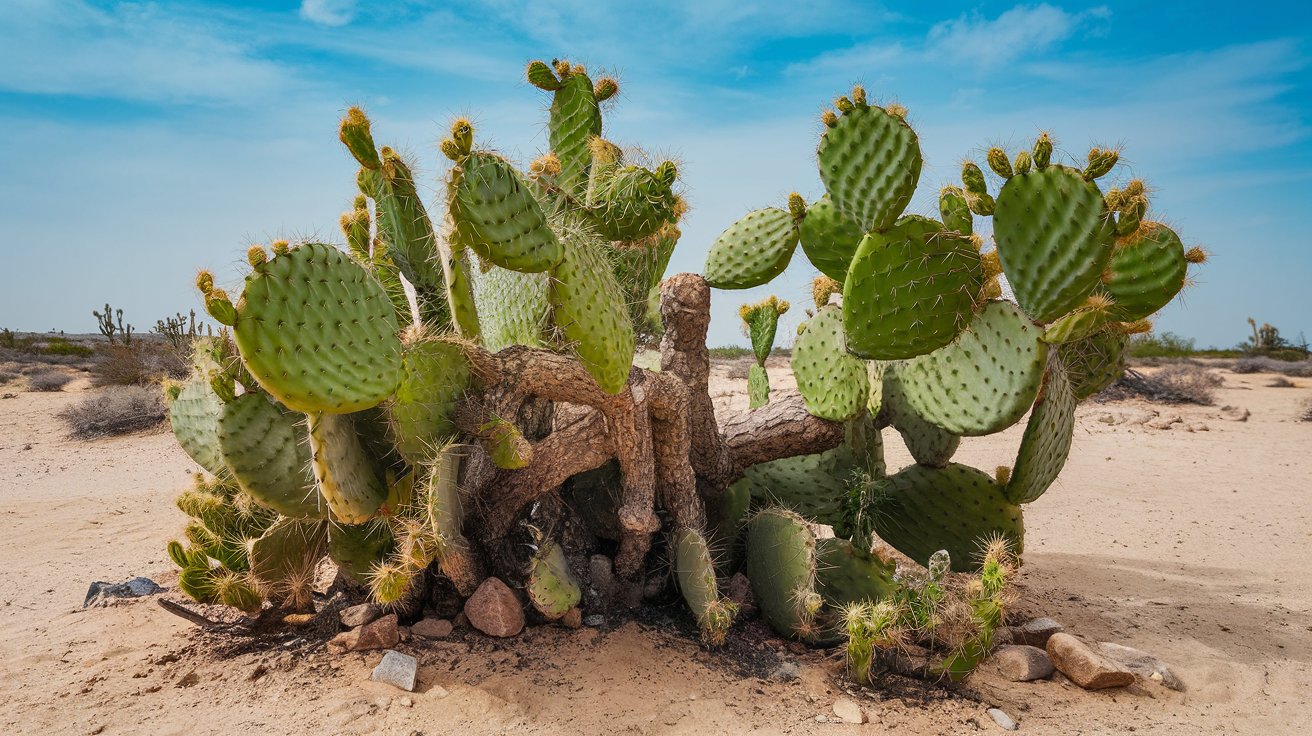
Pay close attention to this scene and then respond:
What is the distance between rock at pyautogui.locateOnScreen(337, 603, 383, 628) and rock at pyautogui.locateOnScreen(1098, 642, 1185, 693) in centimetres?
290

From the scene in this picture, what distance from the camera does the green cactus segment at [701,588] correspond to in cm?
297

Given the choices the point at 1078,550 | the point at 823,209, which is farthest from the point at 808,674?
the point at 1078,550

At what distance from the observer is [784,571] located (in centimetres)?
320

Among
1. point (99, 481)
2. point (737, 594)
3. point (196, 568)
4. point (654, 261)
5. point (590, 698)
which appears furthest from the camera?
point (99, 481)

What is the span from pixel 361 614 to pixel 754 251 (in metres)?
2.36

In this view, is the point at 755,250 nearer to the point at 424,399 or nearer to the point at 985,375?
the point at 985,375

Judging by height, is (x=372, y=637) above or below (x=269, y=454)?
below

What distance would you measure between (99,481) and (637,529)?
651 centimetres

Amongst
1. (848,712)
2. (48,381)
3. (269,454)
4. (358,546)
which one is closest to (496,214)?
(269,454)

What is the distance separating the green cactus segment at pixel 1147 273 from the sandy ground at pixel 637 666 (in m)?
1.48

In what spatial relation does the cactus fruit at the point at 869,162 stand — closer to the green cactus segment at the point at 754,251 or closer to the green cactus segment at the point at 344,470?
the green cactus segment at the point at 754,251

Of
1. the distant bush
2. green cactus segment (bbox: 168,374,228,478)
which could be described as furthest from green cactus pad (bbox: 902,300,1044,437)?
the distant bush

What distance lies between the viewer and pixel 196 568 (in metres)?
3.09

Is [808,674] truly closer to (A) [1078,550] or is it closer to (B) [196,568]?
(B) [196,568]
